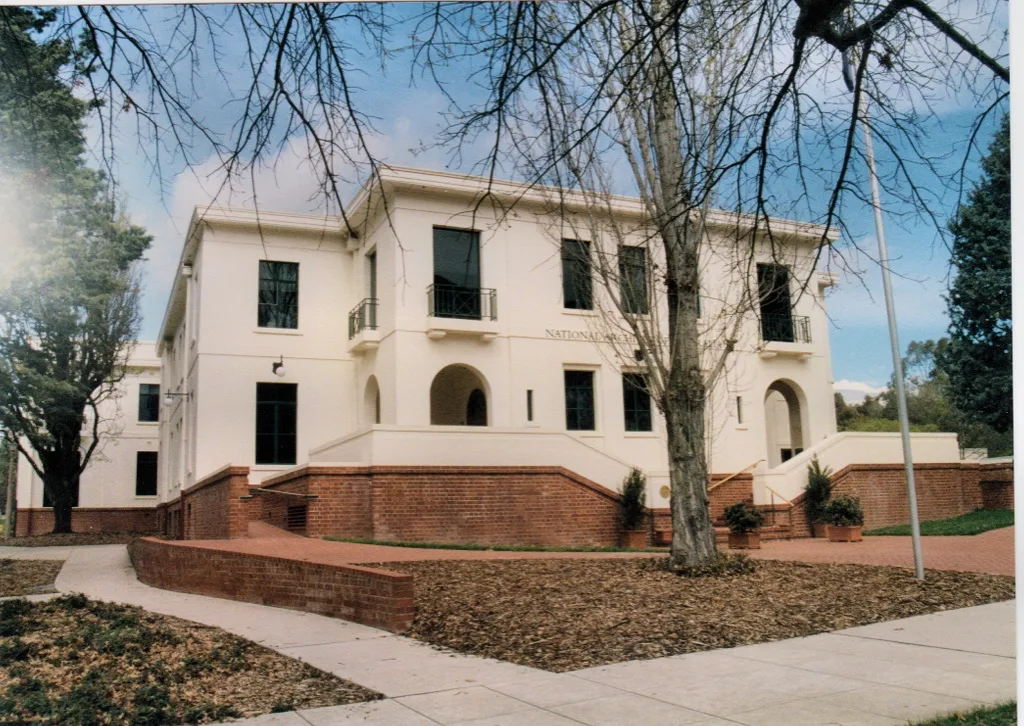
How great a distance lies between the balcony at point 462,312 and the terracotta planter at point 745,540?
388 centimetres

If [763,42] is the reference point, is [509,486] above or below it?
below

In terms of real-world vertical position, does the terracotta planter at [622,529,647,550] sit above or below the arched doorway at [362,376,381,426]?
below

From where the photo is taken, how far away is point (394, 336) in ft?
20.2

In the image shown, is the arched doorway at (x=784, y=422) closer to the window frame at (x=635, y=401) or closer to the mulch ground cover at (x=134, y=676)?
the window frame at (x=635, y=401)

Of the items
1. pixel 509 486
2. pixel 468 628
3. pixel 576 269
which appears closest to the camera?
pixel 468 628

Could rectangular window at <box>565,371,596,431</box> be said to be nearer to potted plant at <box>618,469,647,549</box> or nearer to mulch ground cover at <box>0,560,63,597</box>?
potted plant at <box>618,469,647,549</box>

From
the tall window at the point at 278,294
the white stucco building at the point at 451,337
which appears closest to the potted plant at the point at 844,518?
the white stucco building at the point at 451,337

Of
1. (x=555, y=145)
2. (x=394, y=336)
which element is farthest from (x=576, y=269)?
(x=555, y=145)

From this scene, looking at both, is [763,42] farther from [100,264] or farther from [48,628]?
[48,628]

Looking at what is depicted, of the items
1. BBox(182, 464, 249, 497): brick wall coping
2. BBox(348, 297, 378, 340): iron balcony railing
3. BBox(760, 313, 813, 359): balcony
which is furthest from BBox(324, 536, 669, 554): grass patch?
BBox(760, 313, 813, 359): balcony

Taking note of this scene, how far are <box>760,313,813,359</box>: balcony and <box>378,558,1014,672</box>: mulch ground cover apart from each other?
5.52ft

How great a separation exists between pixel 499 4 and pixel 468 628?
356 centimetres

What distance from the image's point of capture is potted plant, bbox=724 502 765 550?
9305 millimetres

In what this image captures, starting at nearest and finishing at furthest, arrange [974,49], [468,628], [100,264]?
[974,49]
[100,264]
[468,628]
